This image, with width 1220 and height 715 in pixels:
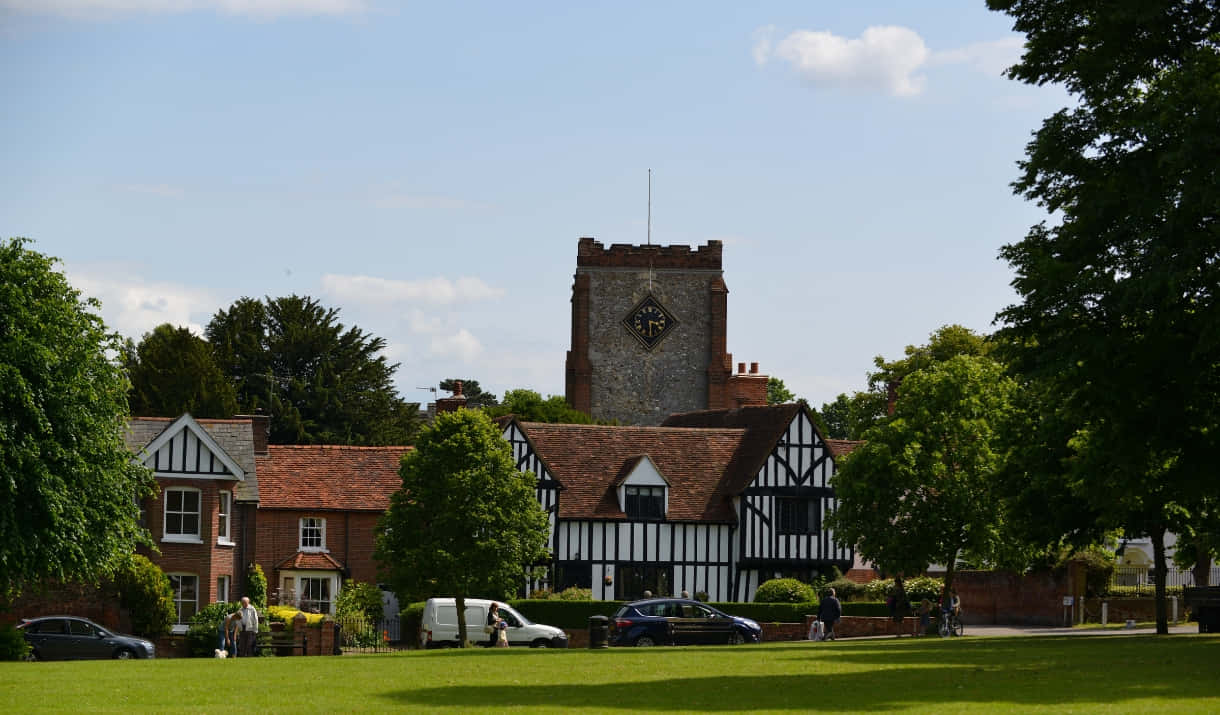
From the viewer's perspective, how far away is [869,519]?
151ft

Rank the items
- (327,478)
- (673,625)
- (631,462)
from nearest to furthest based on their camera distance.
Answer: (673,625)
(327,478)
(631,462)

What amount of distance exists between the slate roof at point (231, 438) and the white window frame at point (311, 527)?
7.59 ft

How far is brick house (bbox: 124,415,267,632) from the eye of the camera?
165 feet

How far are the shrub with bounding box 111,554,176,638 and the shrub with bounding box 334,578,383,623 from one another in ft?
17.0

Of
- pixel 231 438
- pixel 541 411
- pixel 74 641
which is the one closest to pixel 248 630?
pixel 74 641

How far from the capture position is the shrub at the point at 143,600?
155 ft

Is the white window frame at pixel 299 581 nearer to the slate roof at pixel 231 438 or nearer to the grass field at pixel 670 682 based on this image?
the slate roof at pixel 231 438

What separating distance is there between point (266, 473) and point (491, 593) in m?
15.6

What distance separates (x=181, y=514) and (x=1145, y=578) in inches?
1446

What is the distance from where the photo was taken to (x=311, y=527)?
185 ft

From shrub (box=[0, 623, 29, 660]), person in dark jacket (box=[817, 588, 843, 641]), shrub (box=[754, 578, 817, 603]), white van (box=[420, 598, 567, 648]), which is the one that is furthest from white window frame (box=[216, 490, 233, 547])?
person in dark jacket (box=[817, 588, 843, 641])

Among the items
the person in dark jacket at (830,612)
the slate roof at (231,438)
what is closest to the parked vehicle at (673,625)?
the person in dark jacket at (830,612)

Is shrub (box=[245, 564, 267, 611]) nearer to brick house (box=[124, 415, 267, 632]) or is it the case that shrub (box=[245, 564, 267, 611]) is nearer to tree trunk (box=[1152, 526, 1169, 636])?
brick house (box=[124, 415, 267, 632])

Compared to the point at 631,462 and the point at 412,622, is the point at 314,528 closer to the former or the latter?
the point at 412,622
